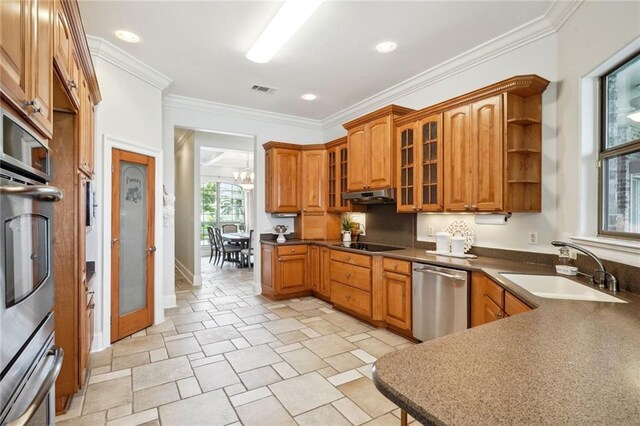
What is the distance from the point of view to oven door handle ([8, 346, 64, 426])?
898 millimetres

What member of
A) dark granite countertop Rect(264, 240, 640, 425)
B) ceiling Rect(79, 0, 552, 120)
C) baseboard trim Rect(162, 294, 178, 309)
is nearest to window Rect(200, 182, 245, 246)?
baseboard trim Rect(162, 294, 178, 309)

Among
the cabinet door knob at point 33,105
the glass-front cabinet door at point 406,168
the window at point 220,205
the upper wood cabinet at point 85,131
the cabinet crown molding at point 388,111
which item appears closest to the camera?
the cabinet door knob at point 33,105

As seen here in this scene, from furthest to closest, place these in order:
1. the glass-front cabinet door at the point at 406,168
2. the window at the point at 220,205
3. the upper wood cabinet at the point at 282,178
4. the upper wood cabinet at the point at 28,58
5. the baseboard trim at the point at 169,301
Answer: the window at the point at 220,205, the upper wood cabinet at the point at 282,178, the baseboard trim at the point at 169,301, the glass-front cabinet door at the point at 406,168, the upper wood cabinet at the point at 28,58

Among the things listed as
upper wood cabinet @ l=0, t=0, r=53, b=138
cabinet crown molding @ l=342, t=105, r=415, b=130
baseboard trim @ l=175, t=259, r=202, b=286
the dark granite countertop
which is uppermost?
cabinet crown molding @ l=342, t=105, r=415, b=130

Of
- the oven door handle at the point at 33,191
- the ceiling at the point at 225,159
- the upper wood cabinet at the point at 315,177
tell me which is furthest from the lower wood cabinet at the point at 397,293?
the ceiling at the point at 225,159

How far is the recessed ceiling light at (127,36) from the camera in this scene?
2.96 m

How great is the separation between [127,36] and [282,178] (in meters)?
2.68

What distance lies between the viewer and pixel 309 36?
3.02 meters

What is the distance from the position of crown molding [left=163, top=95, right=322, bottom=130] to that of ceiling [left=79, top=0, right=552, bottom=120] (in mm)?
334

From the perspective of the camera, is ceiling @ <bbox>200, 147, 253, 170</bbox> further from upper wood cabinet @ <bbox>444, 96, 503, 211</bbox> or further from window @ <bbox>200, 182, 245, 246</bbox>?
upper wood cabinet @ <bbox>444, 96, 503, 211</bbox>

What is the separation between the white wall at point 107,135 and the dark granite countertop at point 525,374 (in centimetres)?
320

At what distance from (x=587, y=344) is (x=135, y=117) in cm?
411

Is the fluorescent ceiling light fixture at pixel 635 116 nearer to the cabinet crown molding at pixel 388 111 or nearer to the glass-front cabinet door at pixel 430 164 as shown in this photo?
the glass-front cabinet door at pixel 430 164

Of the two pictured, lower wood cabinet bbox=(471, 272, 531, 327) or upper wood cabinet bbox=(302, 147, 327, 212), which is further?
upper wood cabinet bbox=(302, 147, 327, 212)
